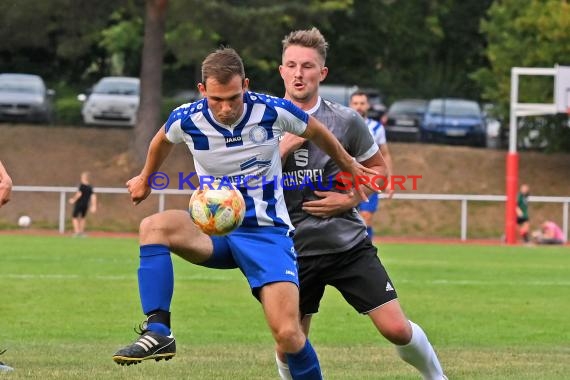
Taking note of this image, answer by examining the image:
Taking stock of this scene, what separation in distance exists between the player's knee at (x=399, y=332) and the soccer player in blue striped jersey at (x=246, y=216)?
27.8 inches

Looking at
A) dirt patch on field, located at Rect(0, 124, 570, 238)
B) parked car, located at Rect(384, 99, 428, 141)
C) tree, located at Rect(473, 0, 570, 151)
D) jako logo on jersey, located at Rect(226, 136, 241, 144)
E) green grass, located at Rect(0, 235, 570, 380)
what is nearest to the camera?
jako logo on jersey, located at Rect(226, 136, 241, 144)

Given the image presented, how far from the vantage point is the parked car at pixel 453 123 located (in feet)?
126

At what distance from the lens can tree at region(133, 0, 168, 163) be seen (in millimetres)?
34625

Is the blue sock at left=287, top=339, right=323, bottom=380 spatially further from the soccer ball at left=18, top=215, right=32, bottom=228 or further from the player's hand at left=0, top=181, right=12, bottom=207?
the soccer ball at left=18, top=215, right=32, bottom=228

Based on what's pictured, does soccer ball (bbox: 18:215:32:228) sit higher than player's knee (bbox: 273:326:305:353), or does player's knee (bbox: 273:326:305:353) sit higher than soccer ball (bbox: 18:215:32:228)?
player's knee (bbox: 273:326:305:353)

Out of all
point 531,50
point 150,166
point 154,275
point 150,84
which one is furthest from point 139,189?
point 531,50

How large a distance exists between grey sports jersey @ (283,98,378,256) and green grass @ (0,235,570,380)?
4.74 feet

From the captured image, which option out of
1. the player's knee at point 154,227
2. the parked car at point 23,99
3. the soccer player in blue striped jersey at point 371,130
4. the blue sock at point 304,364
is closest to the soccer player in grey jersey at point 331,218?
the blue sock at point 304,364

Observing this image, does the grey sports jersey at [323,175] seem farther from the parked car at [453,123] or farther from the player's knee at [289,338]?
the parked car at [453,123]

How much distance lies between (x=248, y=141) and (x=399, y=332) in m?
1.53

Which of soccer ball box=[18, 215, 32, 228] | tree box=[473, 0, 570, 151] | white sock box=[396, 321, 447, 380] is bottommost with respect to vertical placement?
soccer ball box=[18, 215, 32, 228]

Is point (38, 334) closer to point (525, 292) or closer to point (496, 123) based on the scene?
point (525, 292)

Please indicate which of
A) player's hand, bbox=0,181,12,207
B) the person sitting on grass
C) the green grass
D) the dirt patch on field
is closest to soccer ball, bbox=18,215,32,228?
the dirt patch on field

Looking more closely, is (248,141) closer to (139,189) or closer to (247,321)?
(139,189)
